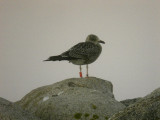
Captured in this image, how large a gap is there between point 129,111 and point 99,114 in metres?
4.06

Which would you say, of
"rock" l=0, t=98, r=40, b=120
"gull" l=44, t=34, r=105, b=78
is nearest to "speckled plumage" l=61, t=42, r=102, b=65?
"gull" l=44, t=34, r=105, b=78

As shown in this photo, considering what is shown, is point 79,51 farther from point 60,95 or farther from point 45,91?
point 60,95

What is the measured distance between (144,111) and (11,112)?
15.6 ft

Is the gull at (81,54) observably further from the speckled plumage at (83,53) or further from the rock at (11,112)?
the rock at (11,112)

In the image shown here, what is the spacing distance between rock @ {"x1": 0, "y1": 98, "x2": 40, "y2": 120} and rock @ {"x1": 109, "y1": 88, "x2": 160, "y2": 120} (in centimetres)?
369

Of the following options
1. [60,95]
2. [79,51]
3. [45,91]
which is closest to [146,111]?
[60,95]

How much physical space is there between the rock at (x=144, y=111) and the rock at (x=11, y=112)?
3.69 meters

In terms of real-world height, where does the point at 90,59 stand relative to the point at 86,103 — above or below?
above

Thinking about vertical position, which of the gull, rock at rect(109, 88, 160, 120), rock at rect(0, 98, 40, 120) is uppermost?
the gull

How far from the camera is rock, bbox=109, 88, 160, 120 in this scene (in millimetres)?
6387

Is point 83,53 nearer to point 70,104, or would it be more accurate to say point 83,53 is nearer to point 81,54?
point 81,54

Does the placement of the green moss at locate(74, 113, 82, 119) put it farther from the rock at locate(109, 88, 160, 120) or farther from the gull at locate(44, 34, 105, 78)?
the gull at locate(44, 34, 105, 78)

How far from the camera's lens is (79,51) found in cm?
1677

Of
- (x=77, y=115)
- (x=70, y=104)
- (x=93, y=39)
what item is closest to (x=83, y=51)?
(x=93, y=39)
